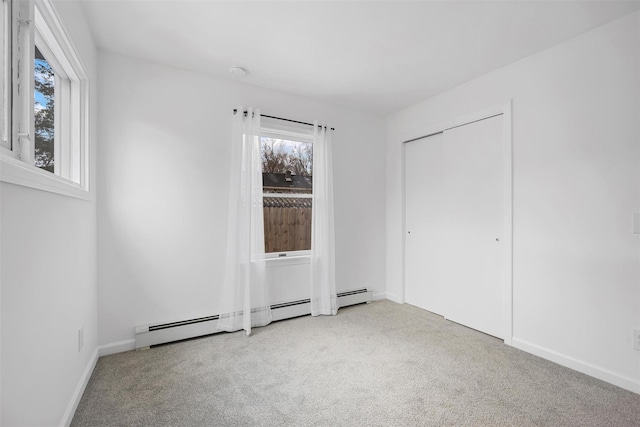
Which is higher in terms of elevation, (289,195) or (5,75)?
(5,75)

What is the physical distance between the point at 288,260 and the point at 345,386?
1.62 meters

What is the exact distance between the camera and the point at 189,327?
9.29 feet

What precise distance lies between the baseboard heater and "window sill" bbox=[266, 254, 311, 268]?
0.43 meters

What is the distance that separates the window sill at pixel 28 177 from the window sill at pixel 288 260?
1.96 m

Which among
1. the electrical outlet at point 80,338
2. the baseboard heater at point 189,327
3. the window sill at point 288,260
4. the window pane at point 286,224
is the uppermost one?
the window pane at point 286,224

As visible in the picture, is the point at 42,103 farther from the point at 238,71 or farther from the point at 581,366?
the point at 581,366

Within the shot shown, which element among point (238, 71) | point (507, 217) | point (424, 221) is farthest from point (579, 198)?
point (238, 71)

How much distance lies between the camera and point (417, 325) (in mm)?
3227

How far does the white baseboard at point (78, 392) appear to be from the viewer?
1660mm

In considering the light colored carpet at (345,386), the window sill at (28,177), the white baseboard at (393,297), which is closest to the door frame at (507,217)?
the light colored carpet at (345,386)

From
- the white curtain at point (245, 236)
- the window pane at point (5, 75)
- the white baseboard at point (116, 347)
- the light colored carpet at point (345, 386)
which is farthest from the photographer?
the white curtain at point (245, 236)

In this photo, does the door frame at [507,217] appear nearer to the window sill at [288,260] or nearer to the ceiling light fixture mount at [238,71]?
the window sill at [288,260]

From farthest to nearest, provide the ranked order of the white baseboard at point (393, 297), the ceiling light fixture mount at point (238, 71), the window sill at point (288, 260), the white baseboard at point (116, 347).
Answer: the white baseboard at point (393, 297)
the window sill at point (288, 260)
the ceiling light fixture mount at point (238, 71)
the white baseboard at point (116, 347)

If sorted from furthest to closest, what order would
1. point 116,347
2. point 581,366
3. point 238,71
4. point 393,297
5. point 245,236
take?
1. point 393,297
2. point 245,236
3. point 238,71
4. point 116,347
5. point 581,366
